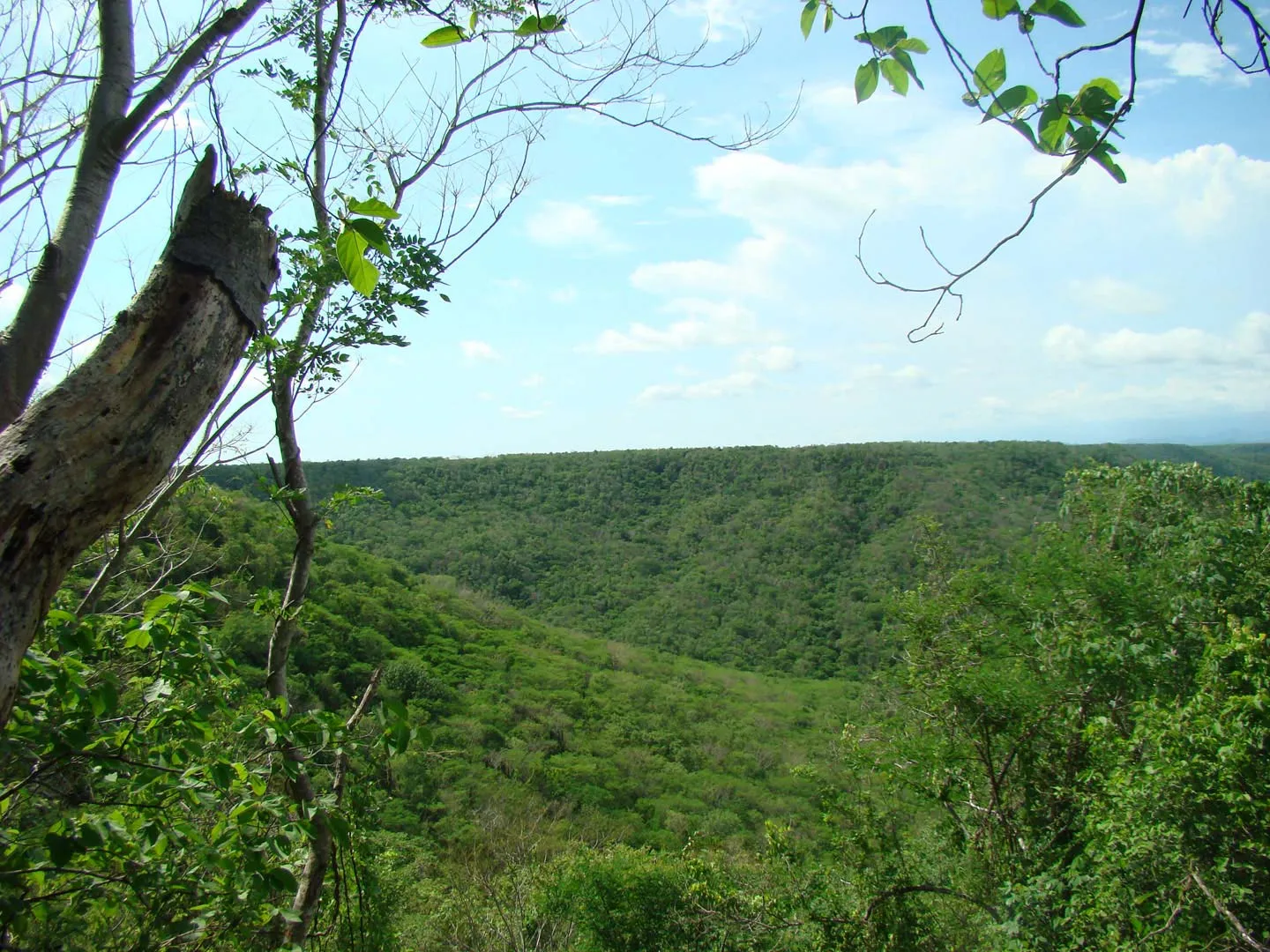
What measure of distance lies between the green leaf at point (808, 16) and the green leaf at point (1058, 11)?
31 centimetres

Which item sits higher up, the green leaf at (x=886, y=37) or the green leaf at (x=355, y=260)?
the green leaf at (x=886, y=37)

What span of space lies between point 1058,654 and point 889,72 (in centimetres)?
773

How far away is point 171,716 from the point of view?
5.99 ft

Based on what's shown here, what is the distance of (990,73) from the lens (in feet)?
3.11

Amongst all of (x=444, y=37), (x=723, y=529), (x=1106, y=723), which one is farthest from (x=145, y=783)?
(x=723, y=529)

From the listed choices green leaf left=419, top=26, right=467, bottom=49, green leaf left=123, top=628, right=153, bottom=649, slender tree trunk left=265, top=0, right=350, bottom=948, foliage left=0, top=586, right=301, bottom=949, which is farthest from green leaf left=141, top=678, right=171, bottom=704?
green leaf left=419, top=26, right=467, bottom=49

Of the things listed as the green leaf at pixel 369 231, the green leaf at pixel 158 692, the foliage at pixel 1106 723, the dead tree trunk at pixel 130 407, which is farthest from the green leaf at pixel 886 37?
the foliage at pixel 1106 723

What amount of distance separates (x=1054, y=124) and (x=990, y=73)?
0.10 m

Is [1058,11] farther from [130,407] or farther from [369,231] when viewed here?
[130,407]

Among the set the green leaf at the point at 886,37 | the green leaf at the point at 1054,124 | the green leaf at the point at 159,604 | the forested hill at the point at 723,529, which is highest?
the green leaf at the point at 886,37

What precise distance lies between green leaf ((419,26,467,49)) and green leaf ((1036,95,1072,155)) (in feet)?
2.42

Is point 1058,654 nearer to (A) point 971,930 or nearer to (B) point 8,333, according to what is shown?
(A) point 971,930

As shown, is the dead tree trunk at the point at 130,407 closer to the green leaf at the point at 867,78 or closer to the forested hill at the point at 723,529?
the green leaf at the point at 867,78

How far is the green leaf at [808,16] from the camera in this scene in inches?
43.0
